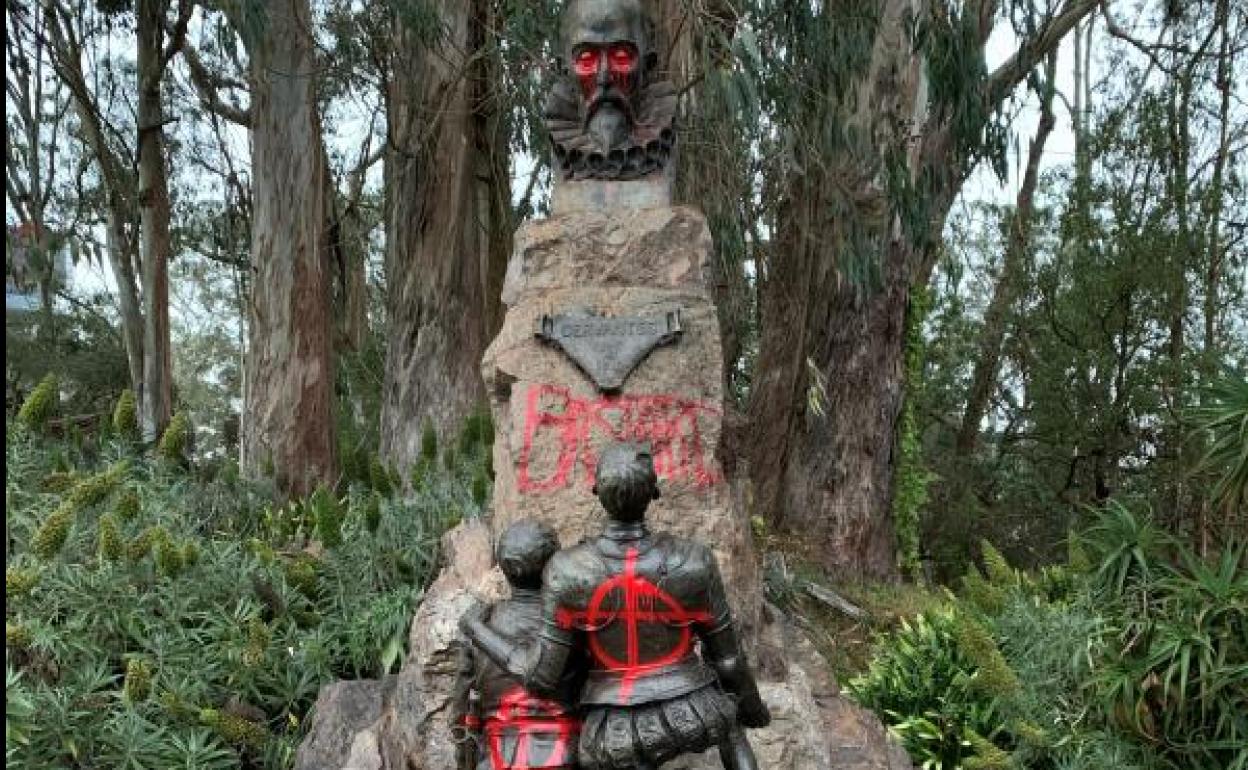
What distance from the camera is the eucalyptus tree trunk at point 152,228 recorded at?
39.7 ft

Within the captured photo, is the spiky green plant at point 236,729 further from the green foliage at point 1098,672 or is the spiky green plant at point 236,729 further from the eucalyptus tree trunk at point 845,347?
the eucalyptus tree trunk at point 845,347

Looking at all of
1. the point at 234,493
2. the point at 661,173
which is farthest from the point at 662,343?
the point at 234,493

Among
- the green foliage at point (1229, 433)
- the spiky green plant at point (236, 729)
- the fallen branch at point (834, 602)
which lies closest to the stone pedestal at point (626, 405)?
the spiky green plant at point (236, 729)

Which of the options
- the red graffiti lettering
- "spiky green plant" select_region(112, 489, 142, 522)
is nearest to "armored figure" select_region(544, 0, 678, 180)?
the red graffiti lettering

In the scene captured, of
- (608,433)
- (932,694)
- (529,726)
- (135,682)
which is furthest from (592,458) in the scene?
(932,694)

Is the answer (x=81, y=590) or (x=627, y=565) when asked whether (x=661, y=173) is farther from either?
(x=81, y=590)

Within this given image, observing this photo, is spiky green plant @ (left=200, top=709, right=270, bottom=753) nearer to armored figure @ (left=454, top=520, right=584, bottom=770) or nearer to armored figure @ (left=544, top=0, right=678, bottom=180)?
armored figure @ (left=454, top=520, right=584, bottom=770)

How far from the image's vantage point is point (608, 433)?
473 cm

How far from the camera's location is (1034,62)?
26.5 ft

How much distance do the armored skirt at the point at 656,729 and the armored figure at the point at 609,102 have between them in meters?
2.78

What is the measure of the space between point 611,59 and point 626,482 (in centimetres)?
265

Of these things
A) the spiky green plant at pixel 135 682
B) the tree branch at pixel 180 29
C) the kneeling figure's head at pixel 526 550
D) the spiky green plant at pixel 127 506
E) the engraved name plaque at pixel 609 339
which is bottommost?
the spiky green plant at pixel 135 682

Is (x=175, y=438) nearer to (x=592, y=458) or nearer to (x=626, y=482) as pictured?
(x=592, y=458)

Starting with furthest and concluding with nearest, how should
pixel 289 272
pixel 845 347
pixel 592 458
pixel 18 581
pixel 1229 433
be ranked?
pixel 845 347 → pixel 289 272 → pixel 1229 433 → pixel 592 458 → pixel 18 581
